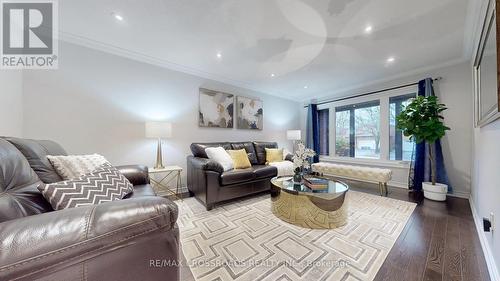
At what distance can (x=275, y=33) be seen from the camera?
89.7 inches

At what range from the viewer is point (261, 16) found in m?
1.97

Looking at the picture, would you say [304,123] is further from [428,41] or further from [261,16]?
[261,16]

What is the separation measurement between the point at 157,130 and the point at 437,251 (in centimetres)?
347

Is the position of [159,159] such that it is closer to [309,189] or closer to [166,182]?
[166,182]

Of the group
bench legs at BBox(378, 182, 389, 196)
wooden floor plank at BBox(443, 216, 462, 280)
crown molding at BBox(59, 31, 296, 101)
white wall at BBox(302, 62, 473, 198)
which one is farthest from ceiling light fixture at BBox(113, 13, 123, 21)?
white wall at BBox(302, 62, 473, 198)

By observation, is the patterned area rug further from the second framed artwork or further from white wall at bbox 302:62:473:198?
the second framed artwork

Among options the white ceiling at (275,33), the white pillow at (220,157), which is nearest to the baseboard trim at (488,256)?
the white ceiling at (275,33)

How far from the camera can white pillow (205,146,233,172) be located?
2.84 metres

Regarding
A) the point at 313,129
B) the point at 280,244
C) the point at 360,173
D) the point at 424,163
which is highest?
the point at 313,129

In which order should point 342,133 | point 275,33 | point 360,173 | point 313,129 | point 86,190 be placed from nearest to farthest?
1. point 86,190
2. point 275,33
3. point 360,173
4. point 342,133
5. point 313,129

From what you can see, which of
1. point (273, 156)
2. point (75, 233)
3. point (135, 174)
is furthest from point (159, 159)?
point (75, 233)

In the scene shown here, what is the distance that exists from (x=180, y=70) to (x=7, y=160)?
109 inches

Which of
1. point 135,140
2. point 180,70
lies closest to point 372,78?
point 180,70

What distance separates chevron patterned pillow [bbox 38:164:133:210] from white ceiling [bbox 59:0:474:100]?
1724mm
